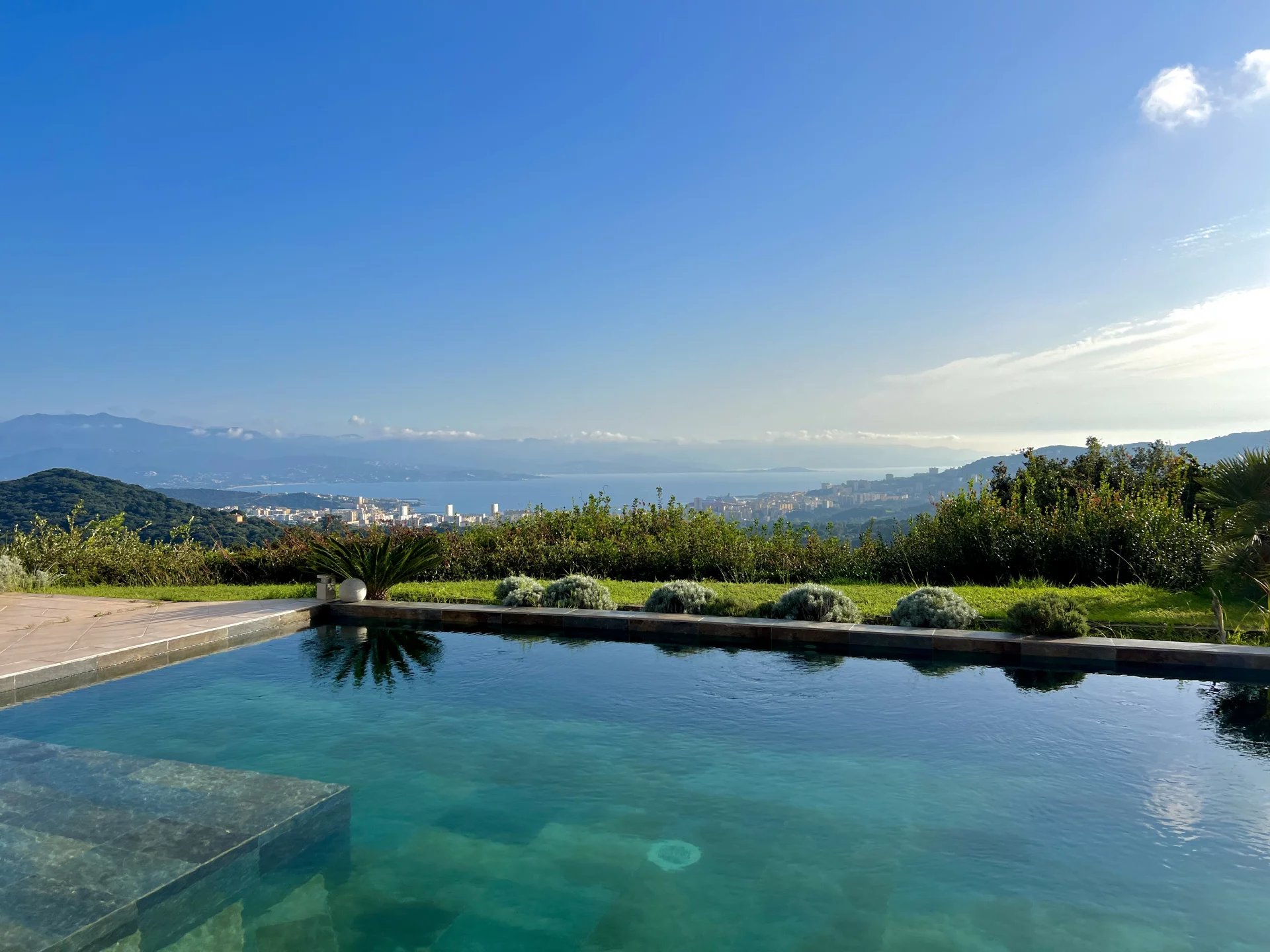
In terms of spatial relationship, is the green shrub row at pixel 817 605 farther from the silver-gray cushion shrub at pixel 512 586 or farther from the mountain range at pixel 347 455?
the mountain range at pixel 347 455

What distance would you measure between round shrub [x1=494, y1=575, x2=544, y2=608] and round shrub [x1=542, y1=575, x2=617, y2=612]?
93 millimetres

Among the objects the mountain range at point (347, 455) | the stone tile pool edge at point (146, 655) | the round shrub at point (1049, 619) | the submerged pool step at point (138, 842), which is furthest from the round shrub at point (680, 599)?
the mountain range at point (347, 455)

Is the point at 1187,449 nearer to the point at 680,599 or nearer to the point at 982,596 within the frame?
the point at 982,596

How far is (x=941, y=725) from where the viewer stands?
4895mm

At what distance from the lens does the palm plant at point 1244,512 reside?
643cm

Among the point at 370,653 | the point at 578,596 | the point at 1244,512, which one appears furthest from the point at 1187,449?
the point at 370,653

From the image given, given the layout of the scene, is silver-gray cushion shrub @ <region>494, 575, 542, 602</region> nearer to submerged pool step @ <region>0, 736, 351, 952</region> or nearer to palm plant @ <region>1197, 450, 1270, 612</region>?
submerged pool step @ <region>0, 736, 351, 952</region>

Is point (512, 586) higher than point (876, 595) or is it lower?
higher

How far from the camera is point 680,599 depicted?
7.67 metres

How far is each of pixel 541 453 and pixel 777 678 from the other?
122591 millimetres

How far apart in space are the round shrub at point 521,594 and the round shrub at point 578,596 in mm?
93

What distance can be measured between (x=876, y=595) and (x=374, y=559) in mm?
5850

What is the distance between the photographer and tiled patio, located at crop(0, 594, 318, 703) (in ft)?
19.8

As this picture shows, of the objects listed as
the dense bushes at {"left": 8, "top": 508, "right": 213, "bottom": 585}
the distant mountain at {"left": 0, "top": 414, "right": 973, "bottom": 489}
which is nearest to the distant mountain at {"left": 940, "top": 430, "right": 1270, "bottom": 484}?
the dense bushes at {"left": 8, "top": 508, "right": 213, "bottom": 585}
